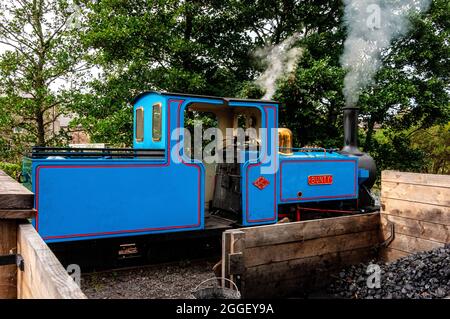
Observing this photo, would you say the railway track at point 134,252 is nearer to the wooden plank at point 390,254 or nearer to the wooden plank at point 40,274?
the wooden plank at point 390,254

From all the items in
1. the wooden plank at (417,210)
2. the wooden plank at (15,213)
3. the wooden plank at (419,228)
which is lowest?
the wooden plank at (419,228)

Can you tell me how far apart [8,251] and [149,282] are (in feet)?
12.1

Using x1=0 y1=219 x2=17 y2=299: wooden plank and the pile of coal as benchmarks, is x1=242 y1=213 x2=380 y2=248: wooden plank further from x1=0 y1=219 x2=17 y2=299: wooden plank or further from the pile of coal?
x1=0 y1=219 x2=17 y2=299: wooden plank

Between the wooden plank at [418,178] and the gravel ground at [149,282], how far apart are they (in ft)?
8.97

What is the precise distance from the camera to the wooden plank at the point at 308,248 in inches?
157

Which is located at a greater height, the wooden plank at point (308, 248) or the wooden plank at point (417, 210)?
the wooden plank at point (417, 210)

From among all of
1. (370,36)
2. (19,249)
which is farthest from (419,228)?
(370,36)

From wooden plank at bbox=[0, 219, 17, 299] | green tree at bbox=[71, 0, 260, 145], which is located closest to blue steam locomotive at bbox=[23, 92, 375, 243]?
wooden plank at bbox=[0, 219, 17, 299]

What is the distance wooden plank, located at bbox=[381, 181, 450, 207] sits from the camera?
4.38 m

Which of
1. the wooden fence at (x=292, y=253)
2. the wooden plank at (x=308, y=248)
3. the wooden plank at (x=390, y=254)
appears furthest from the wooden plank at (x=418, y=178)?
the wooden plank at (x=390, y=254)

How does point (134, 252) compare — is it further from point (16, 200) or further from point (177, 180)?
point (16, 200)

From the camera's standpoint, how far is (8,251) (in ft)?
5.08

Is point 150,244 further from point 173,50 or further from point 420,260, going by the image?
point 173,50
